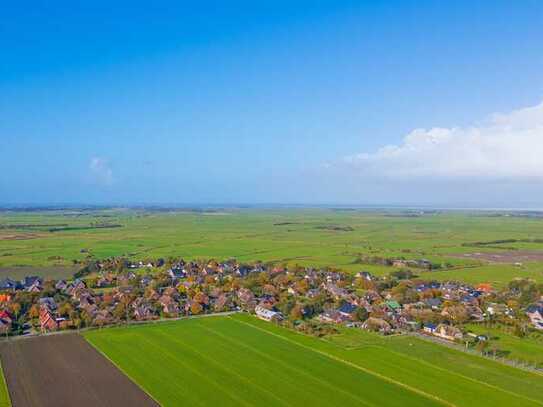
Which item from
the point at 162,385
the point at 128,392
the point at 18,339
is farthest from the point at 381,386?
the point at 18,339

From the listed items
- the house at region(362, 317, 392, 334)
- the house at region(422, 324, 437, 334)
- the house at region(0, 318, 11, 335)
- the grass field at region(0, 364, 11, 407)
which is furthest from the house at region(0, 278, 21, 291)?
the house at region(422, 324, 437, 334)

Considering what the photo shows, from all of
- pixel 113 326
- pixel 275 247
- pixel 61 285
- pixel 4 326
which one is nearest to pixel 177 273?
pixel 61 285

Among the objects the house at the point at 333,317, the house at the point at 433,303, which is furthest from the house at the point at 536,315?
the house at the point at 333,317

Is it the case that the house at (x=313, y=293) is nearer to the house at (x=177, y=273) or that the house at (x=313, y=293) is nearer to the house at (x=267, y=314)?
the house at (x=267, y=314)

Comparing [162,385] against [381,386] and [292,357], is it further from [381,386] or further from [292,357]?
[381,386]

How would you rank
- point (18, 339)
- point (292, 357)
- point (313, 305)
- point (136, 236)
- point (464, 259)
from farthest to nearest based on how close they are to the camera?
point (136, 236) → point (464, 259) → point (313, 305) → point (18, 339) → point (292, 357)

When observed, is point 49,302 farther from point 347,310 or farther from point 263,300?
point 347,310
